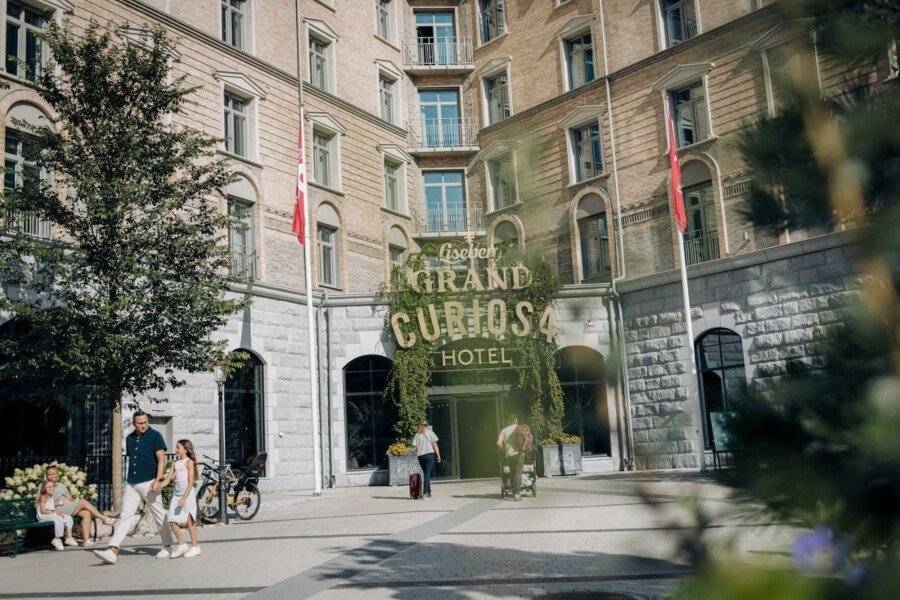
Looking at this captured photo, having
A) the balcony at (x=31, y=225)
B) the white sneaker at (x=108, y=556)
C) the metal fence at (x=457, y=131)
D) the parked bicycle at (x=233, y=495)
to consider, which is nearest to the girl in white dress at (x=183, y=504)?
the white sneaker at (x=108, y=556)

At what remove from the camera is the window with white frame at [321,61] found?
25453mm

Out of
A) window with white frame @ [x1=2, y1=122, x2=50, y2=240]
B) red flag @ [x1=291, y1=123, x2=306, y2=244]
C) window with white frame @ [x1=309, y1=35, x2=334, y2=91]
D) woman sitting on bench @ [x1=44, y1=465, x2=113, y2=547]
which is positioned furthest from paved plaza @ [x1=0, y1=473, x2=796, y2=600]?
window with white frame @ [x1=309, y1=35, x2=334, y2=91]

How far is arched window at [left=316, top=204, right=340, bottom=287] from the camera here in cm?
2431

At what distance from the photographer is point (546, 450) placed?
71.7 ft

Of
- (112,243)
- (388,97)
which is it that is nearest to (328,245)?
(388,97)

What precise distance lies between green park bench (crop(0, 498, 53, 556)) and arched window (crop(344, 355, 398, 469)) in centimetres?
1105

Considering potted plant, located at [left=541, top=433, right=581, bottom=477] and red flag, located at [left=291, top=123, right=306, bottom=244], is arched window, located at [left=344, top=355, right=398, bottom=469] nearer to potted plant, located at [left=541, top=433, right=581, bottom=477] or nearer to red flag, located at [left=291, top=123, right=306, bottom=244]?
potted plant, located at [left=541, top=433, right=581, bottom=477]

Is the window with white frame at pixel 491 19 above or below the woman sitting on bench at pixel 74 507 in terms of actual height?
above

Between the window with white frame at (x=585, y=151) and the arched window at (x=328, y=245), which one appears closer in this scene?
the window with white frame at (x=585, y=151)

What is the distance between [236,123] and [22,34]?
6.34 meters

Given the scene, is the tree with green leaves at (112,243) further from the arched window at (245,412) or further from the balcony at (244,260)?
the balcony at (244,260)

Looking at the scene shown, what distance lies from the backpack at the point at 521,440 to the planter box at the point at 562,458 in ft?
19.4

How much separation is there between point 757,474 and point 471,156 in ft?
2.95

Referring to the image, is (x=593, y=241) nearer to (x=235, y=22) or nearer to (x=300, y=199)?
(x=300, y=199)
